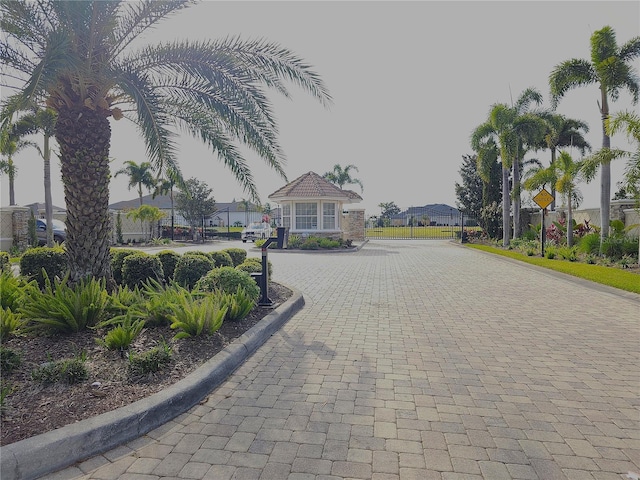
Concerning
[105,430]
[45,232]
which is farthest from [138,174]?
[105,430]

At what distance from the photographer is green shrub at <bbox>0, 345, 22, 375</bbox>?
3.77 meters

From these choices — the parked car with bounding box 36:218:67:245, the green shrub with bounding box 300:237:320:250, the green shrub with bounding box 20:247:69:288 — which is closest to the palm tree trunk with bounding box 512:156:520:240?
the green shrub with bounding box 300:237:320:250

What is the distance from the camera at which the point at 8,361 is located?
3.80 m

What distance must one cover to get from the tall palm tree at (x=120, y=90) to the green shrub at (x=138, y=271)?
114 cm

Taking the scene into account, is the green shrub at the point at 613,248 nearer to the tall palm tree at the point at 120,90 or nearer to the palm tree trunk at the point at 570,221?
the palm tree trunk at the point at 570,221

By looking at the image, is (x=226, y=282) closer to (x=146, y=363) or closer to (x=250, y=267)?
(x=250, y=267)

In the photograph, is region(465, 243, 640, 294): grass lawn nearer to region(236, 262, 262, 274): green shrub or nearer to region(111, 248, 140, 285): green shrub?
region(236, 262, 262, 274): green shrub

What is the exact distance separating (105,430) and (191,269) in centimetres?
497

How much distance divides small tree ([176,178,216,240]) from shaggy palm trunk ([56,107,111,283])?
2850cm

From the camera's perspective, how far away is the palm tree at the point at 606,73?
1522 centimetres

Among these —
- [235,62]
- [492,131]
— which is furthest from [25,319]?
[492,131]

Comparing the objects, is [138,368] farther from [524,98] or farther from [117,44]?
[524,98]

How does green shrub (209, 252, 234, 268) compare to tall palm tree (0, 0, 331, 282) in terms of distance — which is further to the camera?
green shrub (209, 252, 234, 268)

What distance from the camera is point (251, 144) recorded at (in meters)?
7.12
